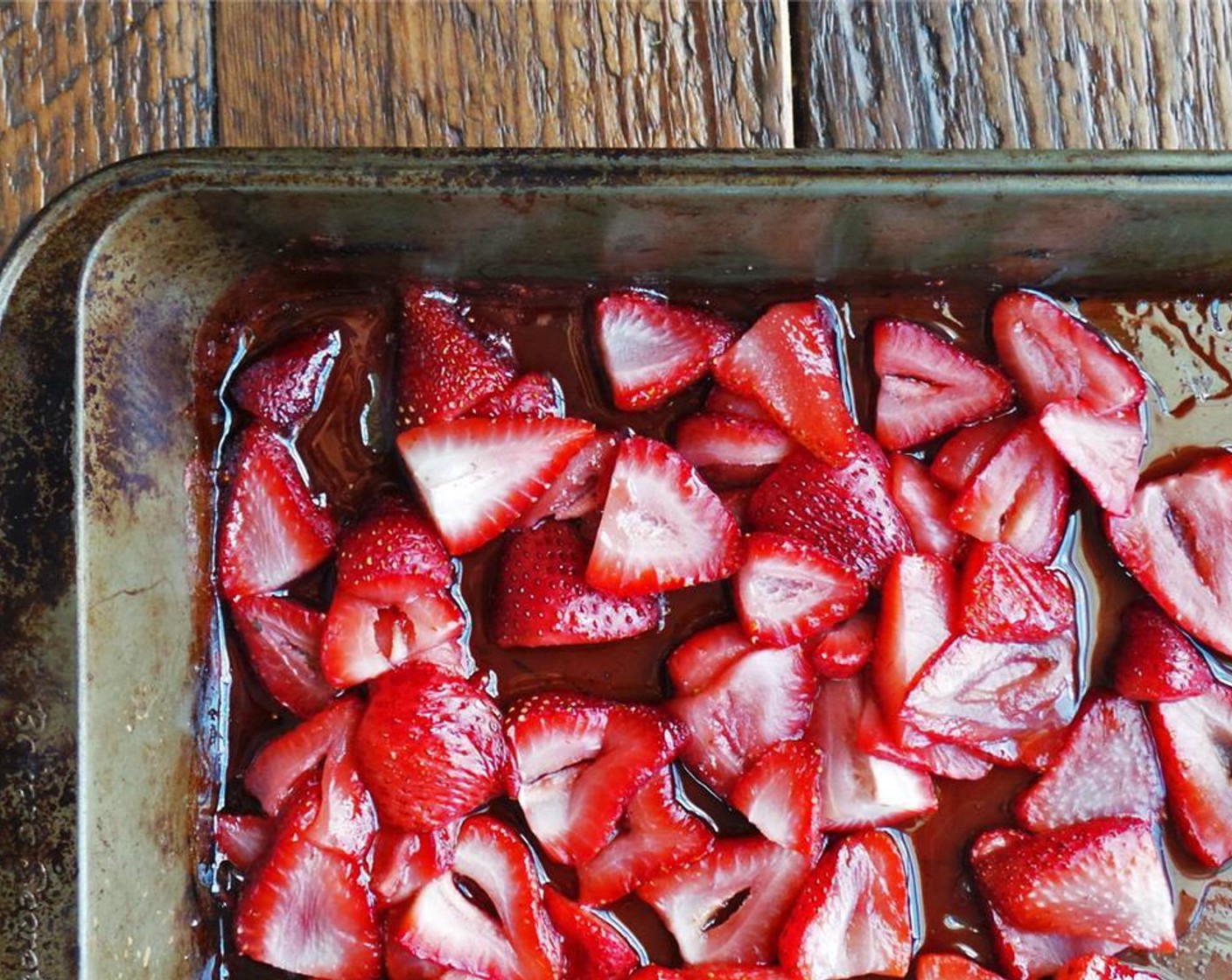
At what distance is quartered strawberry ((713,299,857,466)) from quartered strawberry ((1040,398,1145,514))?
0.55ft

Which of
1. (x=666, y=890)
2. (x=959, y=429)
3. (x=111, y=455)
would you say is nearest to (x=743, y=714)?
(x=666, y=890)

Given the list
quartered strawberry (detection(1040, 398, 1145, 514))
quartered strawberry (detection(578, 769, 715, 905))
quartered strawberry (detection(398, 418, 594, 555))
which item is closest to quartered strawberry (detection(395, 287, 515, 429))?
quartered strawberry (detection(398, 418, 594, 555))

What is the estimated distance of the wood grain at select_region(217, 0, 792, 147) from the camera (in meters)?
1.14

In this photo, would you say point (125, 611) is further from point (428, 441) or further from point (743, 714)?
point (743, 714)

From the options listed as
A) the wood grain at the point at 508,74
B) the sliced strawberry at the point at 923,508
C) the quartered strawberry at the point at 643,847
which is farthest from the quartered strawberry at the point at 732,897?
the wood grain at the point at 508,74

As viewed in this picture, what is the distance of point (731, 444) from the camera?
1087 mm

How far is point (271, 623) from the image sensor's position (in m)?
1.07

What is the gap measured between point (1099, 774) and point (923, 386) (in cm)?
35

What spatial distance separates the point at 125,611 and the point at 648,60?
630mm

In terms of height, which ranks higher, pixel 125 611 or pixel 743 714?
pixel 125 611

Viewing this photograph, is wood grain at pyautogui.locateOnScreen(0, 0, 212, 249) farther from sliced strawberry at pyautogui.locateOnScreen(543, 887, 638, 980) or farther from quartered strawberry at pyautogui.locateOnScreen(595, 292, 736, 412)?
sliced strawberry at pyautogui.locateOnScreen(543, 887, 638, 980)

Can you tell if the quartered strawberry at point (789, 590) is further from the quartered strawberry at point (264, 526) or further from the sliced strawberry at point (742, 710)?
the quartered strawberry at point (264, 526)

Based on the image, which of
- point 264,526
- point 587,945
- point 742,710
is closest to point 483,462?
point 264,526

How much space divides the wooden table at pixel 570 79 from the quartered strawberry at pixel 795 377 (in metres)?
0.18
